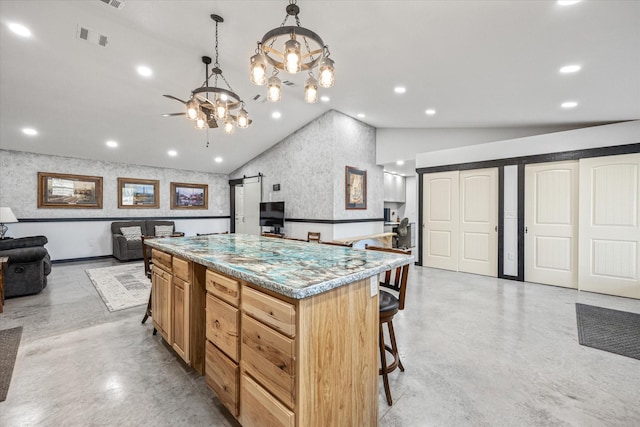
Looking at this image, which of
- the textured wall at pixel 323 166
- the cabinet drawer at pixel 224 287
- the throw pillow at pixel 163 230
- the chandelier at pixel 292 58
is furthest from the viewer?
the throw pillow at pixel 163 230

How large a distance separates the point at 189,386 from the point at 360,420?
4.08 ft

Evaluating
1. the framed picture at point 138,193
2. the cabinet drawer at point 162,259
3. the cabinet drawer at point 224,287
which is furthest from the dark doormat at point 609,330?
the framed picture at point 138,193

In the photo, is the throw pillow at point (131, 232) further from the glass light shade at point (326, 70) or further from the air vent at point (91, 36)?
the glass light shade at point (326, 70)

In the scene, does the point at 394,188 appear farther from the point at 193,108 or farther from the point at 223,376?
the point at 223,376

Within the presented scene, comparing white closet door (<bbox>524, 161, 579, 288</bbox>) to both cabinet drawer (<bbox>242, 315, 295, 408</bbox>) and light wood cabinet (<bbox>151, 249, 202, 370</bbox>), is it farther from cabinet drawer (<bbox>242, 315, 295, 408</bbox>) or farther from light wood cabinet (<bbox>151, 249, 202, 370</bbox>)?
light wood cabinet (<bbox>151, 249, 202, 370</bbox>)

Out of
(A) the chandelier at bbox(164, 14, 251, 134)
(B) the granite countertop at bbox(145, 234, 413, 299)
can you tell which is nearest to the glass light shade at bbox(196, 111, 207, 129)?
(A) the chandelier at bbox(164, 14, 251, 134)

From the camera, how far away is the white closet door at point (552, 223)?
4332mm

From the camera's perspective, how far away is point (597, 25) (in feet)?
7.09

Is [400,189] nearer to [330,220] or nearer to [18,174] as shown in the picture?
[330,220]

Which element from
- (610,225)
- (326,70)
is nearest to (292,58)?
(326,70)

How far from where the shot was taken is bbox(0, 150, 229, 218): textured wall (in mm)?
5715

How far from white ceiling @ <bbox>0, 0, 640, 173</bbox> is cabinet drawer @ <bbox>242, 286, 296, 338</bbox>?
8.39 feet

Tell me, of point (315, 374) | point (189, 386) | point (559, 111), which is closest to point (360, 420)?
point (315, 374)

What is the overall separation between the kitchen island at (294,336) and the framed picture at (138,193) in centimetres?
687
